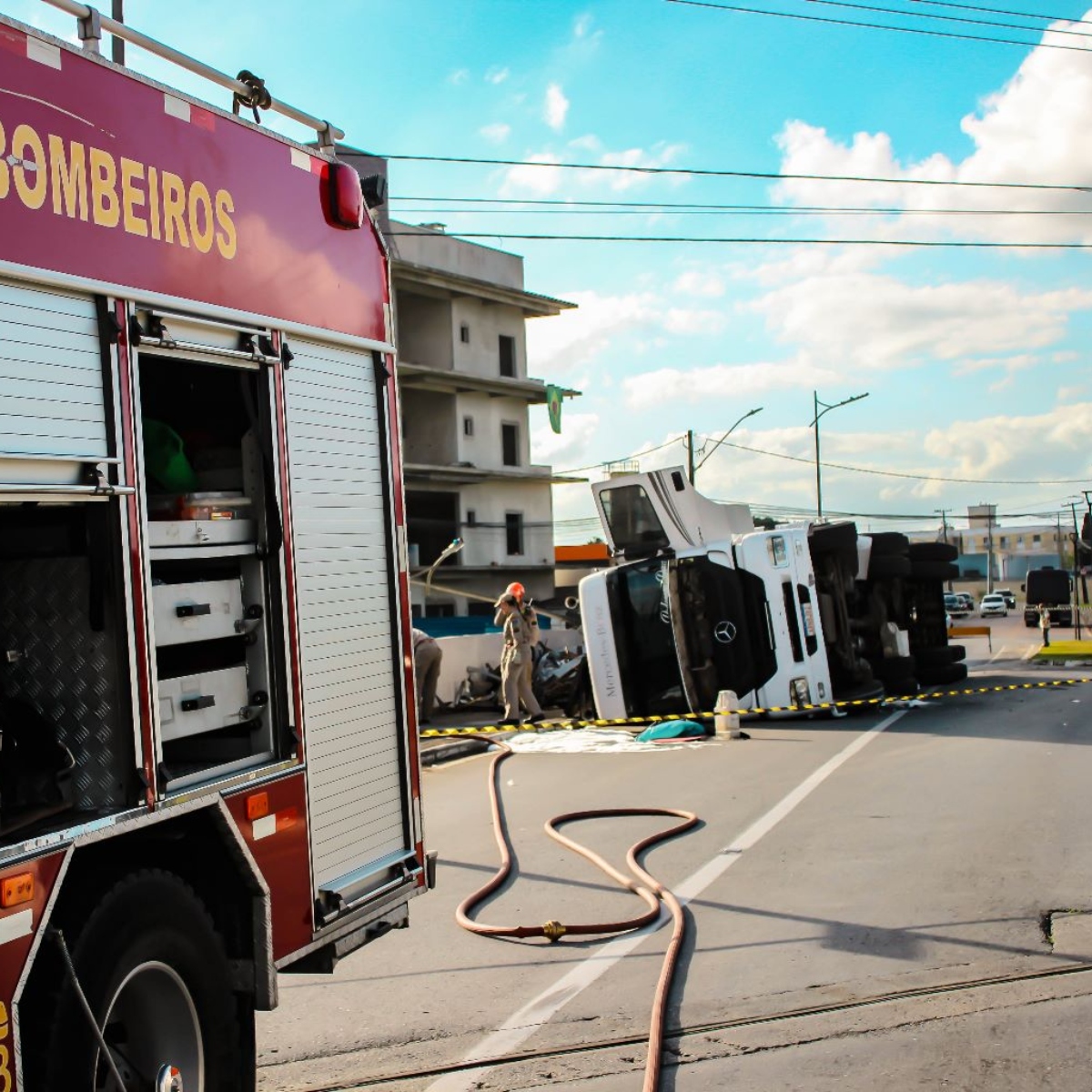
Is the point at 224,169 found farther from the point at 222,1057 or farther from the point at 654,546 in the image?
the point at 654,546

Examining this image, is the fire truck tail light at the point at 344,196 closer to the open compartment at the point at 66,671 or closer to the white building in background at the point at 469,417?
the open compartment at the point at 66,671

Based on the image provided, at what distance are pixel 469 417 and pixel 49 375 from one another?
51.7 meters

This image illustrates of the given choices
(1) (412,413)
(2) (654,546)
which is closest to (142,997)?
(2) (654,546)

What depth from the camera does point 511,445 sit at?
57844mm

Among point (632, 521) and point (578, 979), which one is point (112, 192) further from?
point (632, 521)

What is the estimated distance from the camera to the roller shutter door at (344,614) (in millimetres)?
4797

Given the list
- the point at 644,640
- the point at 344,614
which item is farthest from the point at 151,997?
the point at 644,640

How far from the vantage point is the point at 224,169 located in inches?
181

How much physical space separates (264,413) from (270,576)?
0.56 m

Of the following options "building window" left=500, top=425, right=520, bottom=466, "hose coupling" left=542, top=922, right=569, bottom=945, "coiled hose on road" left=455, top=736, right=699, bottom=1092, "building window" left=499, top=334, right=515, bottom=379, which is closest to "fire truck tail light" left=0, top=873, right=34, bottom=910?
"coiled hose on road" left=455, top=736, right=699, bottom=1092

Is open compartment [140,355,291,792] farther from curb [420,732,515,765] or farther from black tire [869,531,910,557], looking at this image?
black tire [869,531,910,557]

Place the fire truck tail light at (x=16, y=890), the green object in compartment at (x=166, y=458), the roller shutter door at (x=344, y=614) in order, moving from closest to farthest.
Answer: the fire truck tail light at (x=16, y=890) → the green object in compartment at (x=166, y=458) → the roller shutter door at (x=344, y=614)

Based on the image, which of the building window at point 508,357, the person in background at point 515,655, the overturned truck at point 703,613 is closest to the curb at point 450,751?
the person in background at point 515,655

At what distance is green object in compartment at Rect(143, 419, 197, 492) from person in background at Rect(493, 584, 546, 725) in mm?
13430
